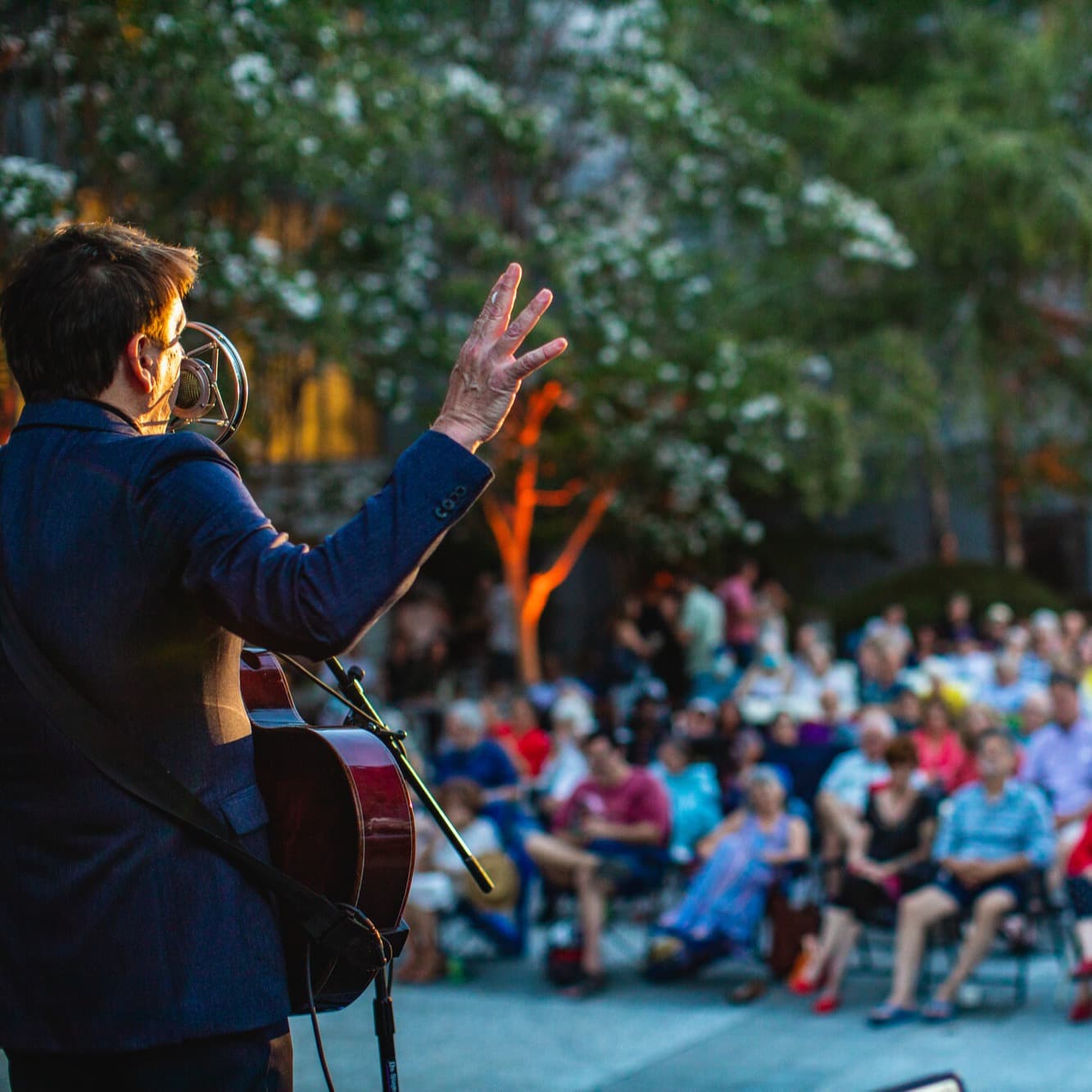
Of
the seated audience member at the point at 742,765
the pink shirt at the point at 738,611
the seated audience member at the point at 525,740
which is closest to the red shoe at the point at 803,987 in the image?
the seated audience member at the point at 742,765

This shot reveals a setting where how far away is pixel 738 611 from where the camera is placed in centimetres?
1792

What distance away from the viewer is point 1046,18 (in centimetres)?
2025

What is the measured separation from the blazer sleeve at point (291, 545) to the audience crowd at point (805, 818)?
21.5 feet

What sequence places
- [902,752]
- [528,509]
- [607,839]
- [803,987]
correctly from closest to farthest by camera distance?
[803,987], [902,752], [607,839], [528,509]

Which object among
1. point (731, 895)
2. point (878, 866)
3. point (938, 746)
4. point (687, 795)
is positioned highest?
point (938, 746)

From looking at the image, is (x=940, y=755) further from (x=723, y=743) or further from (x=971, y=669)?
(x=971, y=669)

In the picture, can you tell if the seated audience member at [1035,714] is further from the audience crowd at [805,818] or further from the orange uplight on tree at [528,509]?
the orange uplight on tree at [528,509]

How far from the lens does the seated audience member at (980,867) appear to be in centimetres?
787

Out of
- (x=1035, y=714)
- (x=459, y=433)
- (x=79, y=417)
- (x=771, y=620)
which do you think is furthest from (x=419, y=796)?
(x=771, y=620)

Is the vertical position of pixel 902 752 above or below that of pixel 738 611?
below

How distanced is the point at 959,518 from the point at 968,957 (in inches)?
766

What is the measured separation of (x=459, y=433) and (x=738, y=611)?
53.3 feet

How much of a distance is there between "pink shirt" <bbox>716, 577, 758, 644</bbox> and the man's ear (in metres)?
15.5

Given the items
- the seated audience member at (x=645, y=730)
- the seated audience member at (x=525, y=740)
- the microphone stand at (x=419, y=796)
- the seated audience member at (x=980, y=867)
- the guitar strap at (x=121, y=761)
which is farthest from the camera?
the seated audience member at (x=525, y=740)
